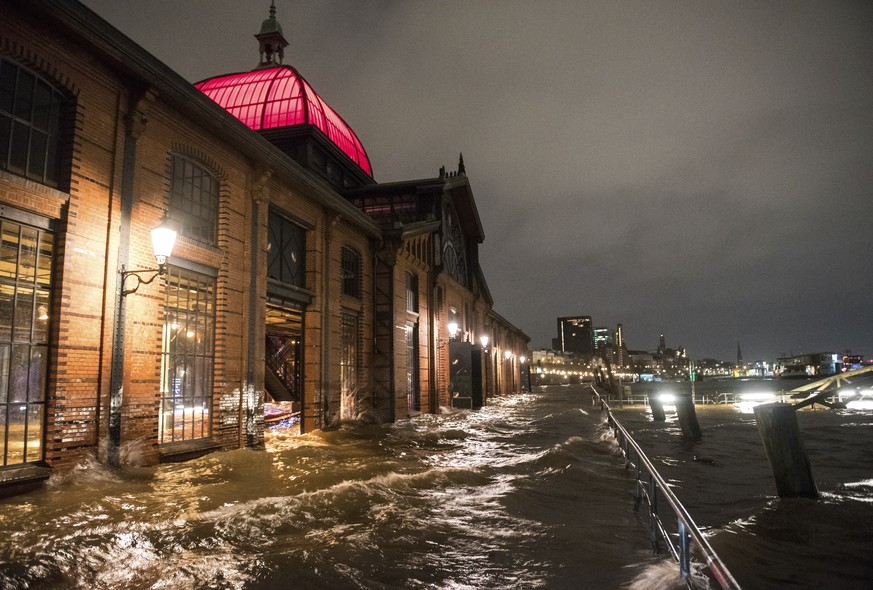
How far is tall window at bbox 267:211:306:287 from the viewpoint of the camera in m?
13.5

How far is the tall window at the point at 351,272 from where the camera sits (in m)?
17.9

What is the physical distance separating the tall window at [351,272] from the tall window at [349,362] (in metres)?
0.83

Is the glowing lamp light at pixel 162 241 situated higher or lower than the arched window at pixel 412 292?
lower

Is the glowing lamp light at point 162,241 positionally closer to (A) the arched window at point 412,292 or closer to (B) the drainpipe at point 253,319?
(B) the drainpipe at point 253,319

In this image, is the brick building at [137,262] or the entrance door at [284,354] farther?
the entrance door at [284,354]

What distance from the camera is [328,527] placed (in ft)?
20.2

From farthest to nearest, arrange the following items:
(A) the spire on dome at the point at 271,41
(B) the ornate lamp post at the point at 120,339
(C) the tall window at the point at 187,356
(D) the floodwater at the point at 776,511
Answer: (A) the spire on dome at the point at 271,41
(C) the tall window at the point at 187,356
(B) the ornate lamp post at the point at 120,339
(D) the floodwater at the point at 776,511

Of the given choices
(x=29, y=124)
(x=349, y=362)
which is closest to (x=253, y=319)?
(x=29, y=124)

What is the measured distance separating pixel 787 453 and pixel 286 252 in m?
11.8

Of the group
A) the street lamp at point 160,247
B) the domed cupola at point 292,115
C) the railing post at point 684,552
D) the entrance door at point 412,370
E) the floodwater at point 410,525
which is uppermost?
the domed cupola at point 292,115

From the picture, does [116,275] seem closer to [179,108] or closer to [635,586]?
[179,108]

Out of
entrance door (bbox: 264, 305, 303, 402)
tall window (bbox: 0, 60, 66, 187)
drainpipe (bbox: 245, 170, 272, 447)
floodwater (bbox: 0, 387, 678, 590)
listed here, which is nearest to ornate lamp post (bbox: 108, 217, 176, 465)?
floodwater (bbox: 0, 387, 678, 590)

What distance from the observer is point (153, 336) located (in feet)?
29.9

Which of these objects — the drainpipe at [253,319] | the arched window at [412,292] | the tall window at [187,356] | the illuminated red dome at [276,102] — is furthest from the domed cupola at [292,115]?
the tall window at [187,356]
